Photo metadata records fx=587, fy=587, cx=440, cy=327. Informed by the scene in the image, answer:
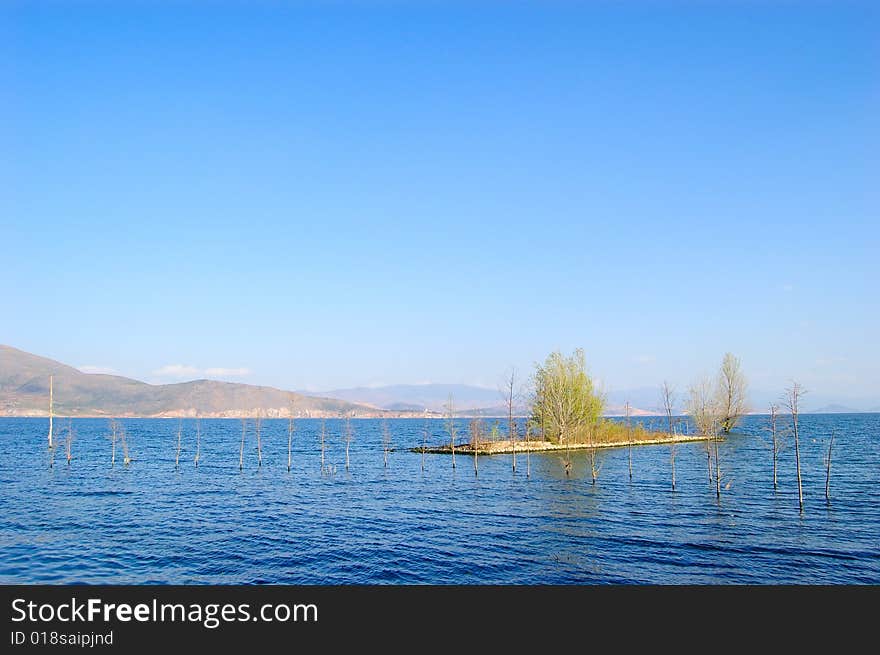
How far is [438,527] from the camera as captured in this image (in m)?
40.7

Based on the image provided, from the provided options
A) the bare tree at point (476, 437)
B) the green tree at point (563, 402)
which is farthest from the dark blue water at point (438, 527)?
the green tree at point (563, 402)

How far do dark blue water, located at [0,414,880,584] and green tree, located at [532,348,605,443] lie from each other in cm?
3261

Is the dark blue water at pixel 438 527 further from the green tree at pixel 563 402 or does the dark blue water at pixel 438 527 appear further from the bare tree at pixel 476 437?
the green tree at pixel 563 402

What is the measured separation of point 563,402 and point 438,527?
71.2 metres

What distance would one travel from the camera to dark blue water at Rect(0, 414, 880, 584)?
97.8 ft

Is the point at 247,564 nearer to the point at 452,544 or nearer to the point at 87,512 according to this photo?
the point at 452,544

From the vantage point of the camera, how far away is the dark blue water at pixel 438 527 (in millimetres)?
29812

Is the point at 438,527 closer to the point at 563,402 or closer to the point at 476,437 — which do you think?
the point at 476,437

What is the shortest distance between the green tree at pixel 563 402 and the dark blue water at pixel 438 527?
3261 cm

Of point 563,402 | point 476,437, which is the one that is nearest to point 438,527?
point 476,437

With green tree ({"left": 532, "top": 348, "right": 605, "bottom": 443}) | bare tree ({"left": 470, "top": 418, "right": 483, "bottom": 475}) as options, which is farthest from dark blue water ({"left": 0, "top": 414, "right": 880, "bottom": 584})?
green tree ({"left": 532, "top": 348, "right": 605, "bottom": 443})

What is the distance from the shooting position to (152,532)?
39.8m
